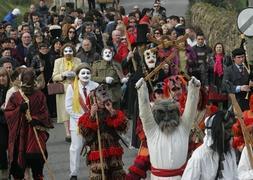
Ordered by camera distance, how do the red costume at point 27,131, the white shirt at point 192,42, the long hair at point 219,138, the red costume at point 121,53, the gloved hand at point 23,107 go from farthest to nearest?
1. the white shirt at point 192,42
2. the red costume at point 121,53
3. the red costume at point 27,131
4. the gloved hand at point 23,107
5. the long hair at point 219,138

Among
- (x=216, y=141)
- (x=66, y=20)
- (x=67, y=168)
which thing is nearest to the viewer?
(x=216, y=141)

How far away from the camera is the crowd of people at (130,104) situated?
10539mm

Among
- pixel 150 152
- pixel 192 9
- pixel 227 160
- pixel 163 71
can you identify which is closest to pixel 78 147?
pixel 163 71

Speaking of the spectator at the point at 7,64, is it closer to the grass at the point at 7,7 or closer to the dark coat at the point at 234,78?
the dark coat at the point at 234,78

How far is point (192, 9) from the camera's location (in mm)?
31312

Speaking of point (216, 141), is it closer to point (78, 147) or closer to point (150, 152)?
point (150, 152)

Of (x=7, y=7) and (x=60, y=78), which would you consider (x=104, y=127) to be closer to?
(x=60, y=78)

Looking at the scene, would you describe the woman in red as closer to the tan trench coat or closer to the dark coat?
the dark coat

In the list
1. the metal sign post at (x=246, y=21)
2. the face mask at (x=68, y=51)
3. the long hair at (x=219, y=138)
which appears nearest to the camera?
the long hair at (x=219, y=138)

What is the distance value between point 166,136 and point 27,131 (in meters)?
3.60

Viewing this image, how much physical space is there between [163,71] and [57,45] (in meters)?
4.66

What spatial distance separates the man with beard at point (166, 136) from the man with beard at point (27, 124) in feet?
9.90

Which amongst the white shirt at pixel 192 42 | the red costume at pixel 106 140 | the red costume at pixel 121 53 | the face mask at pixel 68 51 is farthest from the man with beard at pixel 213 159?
the white shirt at pixel 192 42

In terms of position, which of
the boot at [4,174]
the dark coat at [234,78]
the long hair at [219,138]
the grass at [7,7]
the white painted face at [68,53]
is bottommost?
the boot at [4,174]
